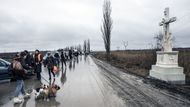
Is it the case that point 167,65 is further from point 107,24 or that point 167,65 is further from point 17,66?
point 107,24

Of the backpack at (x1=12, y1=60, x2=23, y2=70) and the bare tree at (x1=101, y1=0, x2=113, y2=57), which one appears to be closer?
the backpack at (x1=12, y1=60, x2=23, y2=70)

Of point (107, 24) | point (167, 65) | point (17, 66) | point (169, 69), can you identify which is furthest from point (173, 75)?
point (107, 24)

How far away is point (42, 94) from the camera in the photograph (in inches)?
348

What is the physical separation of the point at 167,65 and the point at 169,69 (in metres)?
0.64

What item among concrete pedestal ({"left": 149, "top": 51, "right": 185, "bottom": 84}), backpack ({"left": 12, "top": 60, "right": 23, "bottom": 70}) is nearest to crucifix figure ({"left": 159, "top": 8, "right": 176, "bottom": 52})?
concrete pedestal ({"left": 149, "top": 51, "right": 185, "bottom": 84})

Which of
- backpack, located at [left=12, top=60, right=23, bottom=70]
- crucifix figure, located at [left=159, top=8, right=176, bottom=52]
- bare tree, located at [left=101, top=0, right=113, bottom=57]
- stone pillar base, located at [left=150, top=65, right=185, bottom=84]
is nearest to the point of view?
backpack, located at [left=12, top=60, right=23, bottom=70]

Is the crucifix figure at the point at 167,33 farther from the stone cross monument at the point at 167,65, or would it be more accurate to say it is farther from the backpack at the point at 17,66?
the backpack at the point at 17,66

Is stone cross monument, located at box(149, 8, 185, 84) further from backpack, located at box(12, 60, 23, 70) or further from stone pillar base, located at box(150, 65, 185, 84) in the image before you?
backpack, located at box(12, 60, 23, 70)

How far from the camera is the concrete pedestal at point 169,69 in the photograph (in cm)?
1306

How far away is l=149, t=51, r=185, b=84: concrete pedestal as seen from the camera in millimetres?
13062

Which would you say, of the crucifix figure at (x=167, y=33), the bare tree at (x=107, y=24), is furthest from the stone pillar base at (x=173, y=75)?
the bare tree at (x=107, y=24)

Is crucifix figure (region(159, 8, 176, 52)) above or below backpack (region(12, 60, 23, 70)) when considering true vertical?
above

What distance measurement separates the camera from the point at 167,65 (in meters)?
13.7

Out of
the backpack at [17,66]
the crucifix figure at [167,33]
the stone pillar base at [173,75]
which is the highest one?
the crucifix figure at [167,33]
